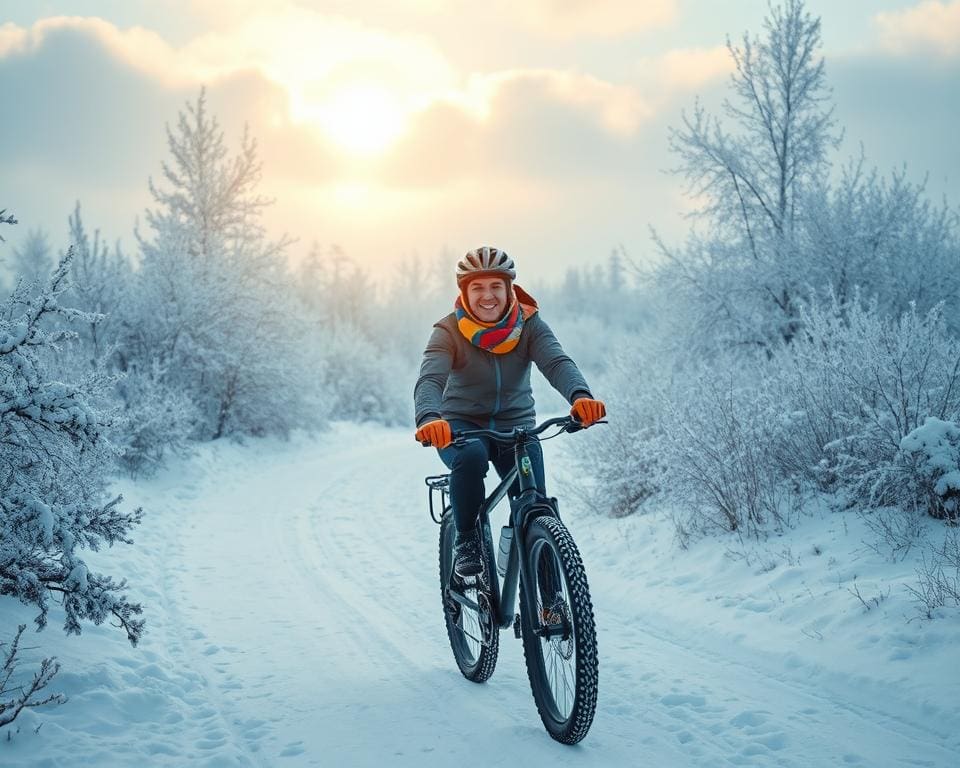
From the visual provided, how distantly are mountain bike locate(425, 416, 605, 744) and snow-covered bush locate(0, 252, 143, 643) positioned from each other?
1990mm

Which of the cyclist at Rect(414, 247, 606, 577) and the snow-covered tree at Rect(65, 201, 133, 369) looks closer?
the cyclist at Rect(414, 247, 606, 577)

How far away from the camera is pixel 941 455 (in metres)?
5.32

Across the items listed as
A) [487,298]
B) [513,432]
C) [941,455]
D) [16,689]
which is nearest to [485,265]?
[487,298]

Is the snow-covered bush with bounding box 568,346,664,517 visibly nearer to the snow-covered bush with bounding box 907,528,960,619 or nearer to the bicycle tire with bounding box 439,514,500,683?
the snow-covered bush with bounding box 907,528,960,619

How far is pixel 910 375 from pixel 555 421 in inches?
159

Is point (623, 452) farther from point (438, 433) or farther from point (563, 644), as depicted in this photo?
point (438, 433)

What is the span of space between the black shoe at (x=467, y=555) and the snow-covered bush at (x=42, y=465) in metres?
1.81

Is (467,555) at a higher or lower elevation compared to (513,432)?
lower

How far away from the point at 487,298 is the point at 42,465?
2.90m

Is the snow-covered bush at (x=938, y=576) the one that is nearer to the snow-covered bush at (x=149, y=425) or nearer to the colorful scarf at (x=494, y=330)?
the colorful scarf at (x=494, y=330)

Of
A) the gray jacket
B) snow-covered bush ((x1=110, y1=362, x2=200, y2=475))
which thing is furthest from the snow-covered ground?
snow-covered bush ((x1=110, y1=362, x2=200, y2=475))

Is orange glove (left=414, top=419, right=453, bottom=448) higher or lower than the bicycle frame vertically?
higher

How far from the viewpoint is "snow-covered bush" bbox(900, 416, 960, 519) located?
5312 millimetres

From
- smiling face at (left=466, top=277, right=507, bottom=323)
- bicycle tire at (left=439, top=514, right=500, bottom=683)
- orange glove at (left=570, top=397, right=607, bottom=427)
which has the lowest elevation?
bicycle tire at (left=439, top=514, right=500, bottom=683)
